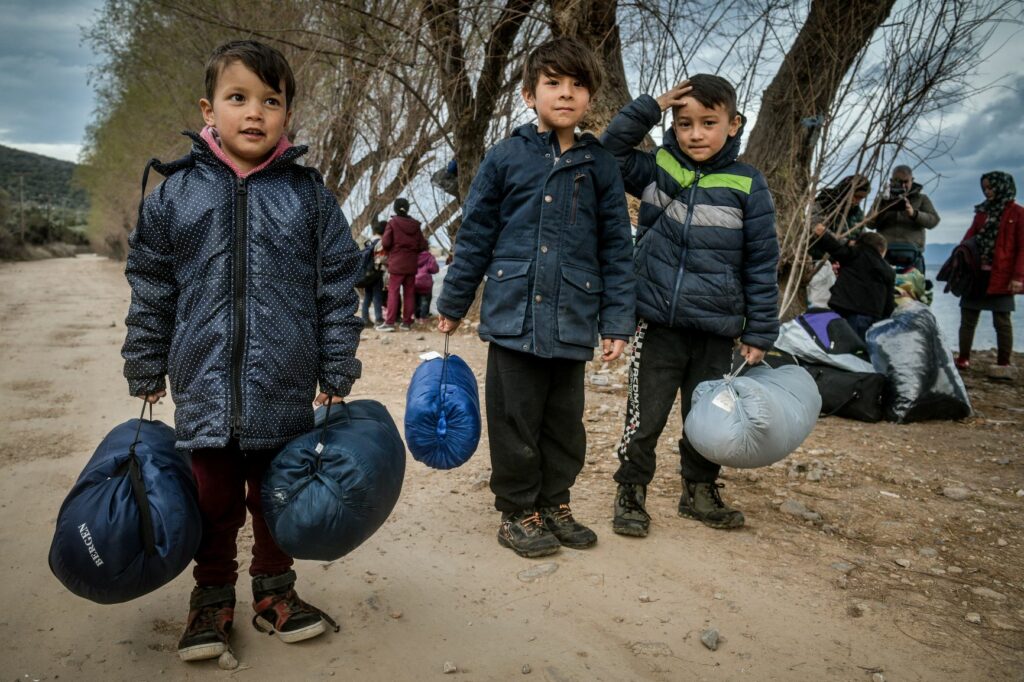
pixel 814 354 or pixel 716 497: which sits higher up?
pixel 814 354

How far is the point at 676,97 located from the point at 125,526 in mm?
2595

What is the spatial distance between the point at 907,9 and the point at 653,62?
181 centimetres

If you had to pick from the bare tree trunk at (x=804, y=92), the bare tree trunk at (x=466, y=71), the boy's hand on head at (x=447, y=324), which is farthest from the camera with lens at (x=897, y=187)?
the boy's hand on head at (x=447, y=324)

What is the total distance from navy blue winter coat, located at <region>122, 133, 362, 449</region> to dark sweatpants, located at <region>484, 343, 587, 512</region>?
0.81 metres

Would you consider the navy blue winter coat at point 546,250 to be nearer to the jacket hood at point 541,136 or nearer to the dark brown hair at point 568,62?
the jacket hood at point 541,136

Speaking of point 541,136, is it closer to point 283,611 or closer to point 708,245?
point 708,245

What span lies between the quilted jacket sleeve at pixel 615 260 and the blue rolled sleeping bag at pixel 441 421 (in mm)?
624

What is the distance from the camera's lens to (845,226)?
635 cm

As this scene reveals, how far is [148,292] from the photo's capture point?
2.19m

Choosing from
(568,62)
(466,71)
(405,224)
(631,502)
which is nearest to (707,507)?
(631,502)

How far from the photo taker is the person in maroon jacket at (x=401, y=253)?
10531mm

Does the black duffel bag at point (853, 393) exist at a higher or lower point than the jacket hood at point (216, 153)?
lower

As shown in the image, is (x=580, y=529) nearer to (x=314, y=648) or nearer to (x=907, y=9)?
(x=314, y=648)

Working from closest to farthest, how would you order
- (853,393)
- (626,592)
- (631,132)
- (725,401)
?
(626,592), (725,401), (631,132), (853,393)
